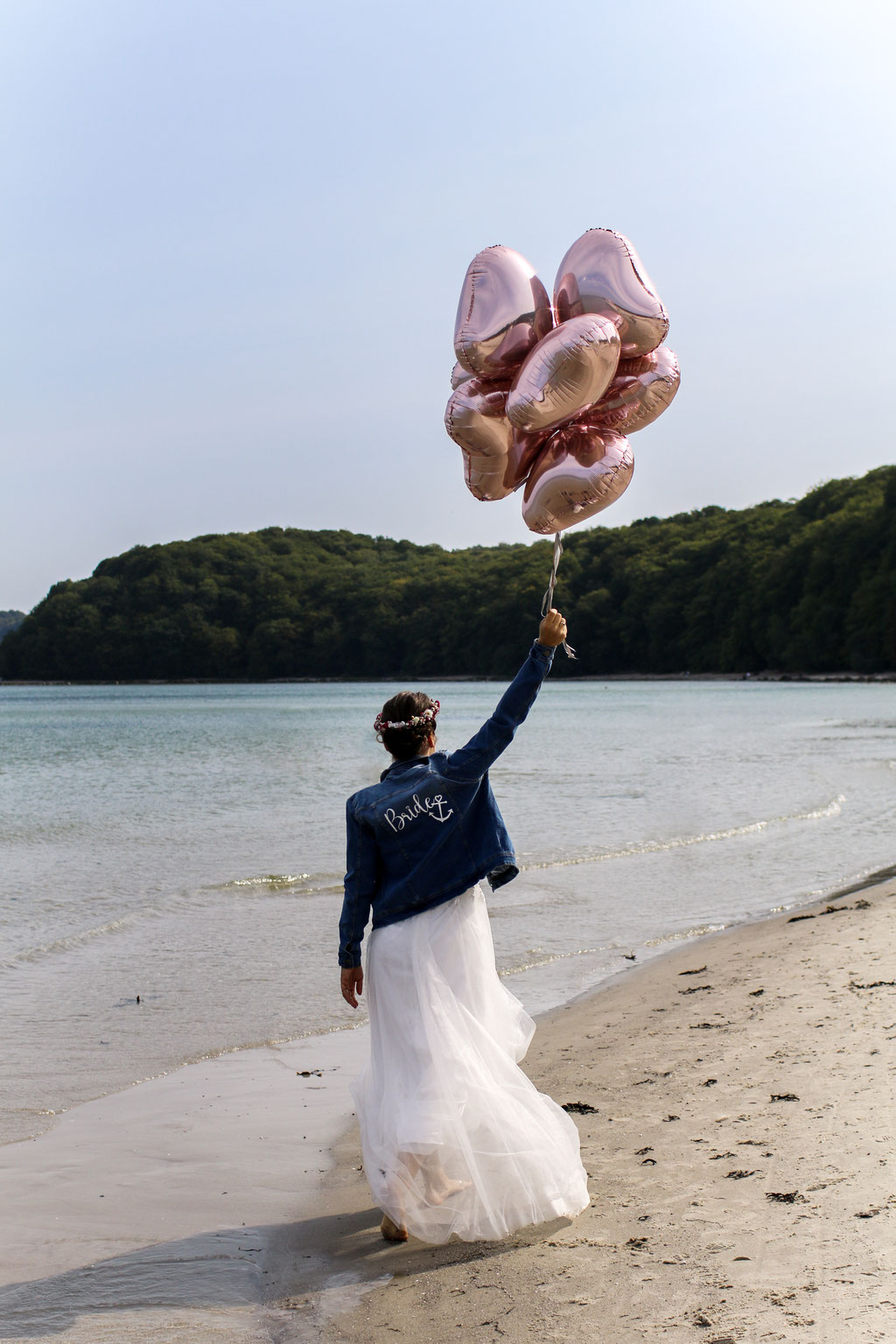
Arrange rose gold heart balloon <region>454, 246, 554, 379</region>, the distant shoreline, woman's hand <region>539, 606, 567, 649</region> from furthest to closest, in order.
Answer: the distant shoreline
rose gold heart balloon <region>454, 246, 554, 379</region>
woman's hand <region>539, 606, 567, 649</region>

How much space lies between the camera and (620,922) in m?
9.16

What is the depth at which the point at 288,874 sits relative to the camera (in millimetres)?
12055

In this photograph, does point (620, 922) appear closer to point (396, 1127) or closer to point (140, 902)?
point (140, 902)

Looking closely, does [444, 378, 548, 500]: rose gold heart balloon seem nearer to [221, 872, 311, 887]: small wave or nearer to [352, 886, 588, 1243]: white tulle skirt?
[352, 886, 588, 1243]: white tulle skirt

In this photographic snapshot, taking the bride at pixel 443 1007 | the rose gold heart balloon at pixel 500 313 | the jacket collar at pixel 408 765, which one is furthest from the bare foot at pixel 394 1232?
the rose gold heart balloon at pixel 500 313

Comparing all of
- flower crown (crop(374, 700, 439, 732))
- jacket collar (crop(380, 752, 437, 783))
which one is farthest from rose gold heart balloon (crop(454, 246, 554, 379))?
jacket collar (crop(380, 752, 437, 783))

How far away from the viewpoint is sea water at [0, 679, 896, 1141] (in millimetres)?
6785

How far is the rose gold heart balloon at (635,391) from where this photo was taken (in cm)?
389

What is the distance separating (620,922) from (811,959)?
9.21 ft

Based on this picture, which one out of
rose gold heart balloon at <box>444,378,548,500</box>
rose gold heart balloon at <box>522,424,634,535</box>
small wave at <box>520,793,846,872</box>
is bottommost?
small wave at <box>520,793,846,872</box>

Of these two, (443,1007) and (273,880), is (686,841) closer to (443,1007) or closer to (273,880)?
(273,880)

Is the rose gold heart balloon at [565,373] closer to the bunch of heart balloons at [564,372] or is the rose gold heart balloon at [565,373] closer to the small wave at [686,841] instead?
the bunch of heart balloons at [564,372]

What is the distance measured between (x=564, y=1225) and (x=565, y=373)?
106 inches

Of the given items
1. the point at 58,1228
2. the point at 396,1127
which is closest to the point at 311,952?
the point at 58,1228
